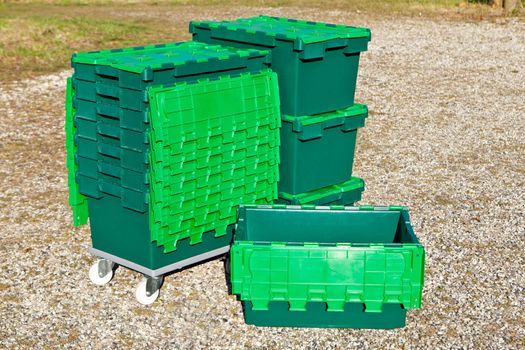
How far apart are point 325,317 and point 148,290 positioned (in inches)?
57.4

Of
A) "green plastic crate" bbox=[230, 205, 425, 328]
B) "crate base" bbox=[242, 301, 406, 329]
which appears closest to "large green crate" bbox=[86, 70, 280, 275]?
"green plastic crate" bbox=[230, 205, 425, 328]

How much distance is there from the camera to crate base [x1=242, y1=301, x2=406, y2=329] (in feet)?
19.4

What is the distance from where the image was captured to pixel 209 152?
240 inches

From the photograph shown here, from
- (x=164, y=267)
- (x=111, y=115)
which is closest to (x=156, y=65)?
(x=111, y=115)

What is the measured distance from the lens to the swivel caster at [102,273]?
671 centimetres

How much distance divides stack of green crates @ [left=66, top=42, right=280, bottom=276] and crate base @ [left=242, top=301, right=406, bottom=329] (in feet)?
2.82

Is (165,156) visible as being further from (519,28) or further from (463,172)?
(519,28)

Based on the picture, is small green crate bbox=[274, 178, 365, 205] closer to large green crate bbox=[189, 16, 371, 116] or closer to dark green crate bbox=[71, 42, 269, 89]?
large green crate bbox=[189, 16, 371, 116]

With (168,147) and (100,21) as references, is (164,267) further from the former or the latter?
(100,21)

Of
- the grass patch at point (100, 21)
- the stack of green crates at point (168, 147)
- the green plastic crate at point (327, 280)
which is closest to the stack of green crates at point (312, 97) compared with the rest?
the stack of green crates at point (168, 147)

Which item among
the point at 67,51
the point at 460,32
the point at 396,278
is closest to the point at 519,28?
the point at 460,32

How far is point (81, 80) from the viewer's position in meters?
6.04

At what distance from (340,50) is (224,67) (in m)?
1.11

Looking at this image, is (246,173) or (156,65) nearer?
(156,65)
